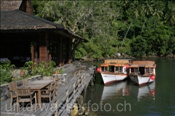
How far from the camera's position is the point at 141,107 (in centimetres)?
1922

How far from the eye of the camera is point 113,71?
1169 inches

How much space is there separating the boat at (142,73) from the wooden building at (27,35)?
22.6ft

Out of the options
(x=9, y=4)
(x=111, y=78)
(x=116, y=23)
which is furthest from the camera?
(x=116, y=23)

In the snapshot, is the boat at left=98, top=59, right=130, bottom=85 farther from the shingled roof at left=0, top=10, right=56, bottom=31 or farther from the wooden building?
the shingled roof at left=0, top=10, right=56, bottom=31

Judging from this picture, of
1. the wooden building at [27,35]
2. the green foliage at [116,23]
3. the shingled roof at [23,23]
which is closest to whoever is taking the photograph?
the shingled roof at [23,23]

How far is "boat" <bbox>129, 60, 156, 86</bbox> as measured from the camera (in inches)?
1105

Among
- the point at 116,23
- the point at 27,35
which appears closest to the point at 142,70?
the point at 27,35

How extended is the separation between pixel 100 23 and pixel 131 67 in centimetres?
2597

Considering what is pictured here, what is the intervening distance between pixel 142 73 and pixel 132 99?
9019 mm

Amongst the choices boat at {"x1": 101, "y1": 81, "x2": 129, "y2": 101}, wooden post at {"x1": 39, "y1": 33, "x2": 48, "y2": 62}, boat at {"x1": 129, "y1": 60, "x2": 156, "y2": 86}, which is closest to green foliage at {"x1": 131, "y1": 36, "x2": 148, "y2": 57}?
boat at {"x1": 129, "y1": 60, "x2": 156, "y2": 86}

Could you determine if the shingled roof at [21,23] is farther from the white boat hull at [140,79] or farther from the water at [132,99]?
the white boat hull at [140,79]

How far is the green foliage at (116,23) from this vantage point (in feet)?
174

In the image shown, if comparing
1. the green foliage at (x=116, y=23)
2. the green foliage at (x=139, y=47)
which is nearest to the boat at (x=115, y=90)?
the green foliage at (x=116, y=23)

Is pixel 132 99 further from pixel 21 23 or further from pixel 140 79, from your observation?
pixel 21 23
